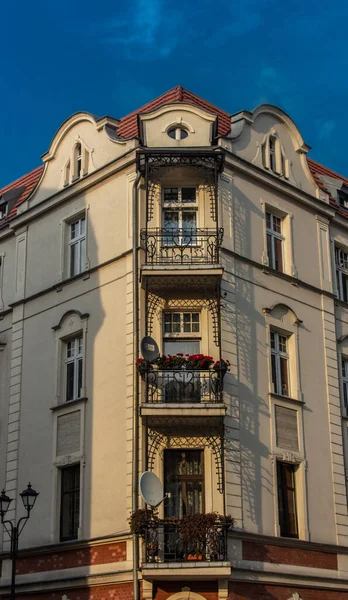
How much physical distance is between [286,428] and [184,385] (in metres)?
3.39

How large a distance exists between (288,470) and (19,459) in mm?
7211

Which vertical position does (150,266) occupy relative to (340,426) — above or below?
above

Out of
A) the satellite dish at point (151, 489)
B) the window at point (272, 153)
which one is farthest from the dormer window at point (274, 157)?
the satellite dish at point (151, 489)

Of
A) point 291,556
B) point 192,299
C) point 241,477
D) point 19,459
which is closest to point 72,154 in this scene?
point 192,299

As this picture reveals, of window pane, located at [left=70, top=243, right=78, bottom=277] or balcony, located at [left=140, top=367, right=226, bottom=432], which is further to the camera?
window pane, located at [left=70, top=243, right=78, bottom=277]

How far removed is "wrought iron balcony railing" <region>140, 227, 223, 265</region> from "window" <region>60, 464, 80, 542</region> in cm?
566

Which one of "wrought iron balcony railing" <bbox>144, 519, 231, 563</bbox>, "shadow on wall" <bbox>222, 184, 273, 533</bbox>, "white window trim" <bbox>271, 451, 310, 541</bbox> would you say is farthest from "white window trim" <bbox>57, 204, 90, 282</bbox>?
"wrought iron balcony railing" <bbox>144, 519, 231, 563</bbox>

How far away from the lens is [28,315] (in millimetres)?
27172

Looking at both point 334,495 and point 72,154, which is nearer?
point 334,495

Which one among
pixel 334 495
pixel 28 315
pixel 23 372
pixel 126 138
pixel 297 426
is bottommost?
pixel 334 495

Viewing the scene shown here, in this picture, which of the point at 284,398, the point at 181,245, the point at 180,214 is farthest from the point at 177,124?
the point at 284,398

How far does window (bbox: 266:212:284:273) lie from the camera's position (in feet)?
85.5

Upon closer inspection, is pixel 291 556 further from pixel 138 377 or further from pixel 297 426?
pixel 138 377

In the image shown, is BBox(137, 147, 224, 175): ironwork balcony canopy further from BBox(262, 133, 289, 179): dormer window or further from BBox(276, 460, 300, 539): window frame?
BBox(276, 460, 300, 539): window frame
